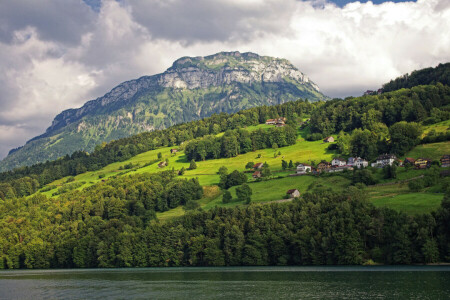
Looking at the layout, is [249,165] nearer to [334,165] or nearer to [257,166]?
[257,166]

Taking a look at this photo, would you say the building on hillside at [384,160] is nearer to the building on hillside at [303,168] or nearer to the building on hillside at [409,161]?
the building on hillside at [409,161]

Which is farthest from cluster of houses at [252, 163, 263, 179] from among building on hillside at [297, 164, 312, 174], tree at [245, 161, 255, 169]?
building on hillside at [297, 164, 312, 174]

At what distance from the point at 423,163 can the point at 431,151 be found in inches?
535

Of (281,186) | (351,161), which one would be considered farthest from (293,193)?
(351,161)

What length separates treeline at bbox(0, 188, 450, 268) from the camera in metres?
86.9

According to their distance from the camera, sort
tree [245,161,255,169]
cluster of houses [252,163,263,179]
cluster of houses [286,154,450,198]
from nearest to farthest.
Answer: cluster of houses [286,154,450,198]
cluster of houses [252,163,263,179]
tree [245,161,255,169]

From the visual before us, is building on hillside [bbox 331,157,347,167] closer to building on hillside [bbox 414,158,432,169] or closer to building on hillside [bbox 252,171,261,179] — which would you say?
building on hillside [bbox 252,171,261,179]

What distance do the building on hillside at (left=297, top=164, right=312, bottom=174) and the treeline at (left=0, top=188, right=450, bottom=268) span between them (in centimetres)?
4097

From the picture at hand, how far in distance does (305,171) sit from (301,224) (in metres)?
62.5

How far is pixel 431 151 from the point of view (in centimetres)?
14588

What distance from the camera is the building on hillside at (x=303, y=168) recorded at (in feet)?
528

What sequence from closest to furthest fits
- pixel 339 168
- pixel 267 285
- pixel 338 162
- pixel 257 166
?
1. pixel 267 285
2. pixel 339 168
3. pixel 338 162
4. pixel 257 166

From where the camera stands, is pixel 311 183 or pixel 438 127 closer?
pixel 311 183

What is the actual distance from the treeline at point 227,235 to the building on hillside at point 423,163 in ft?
133
